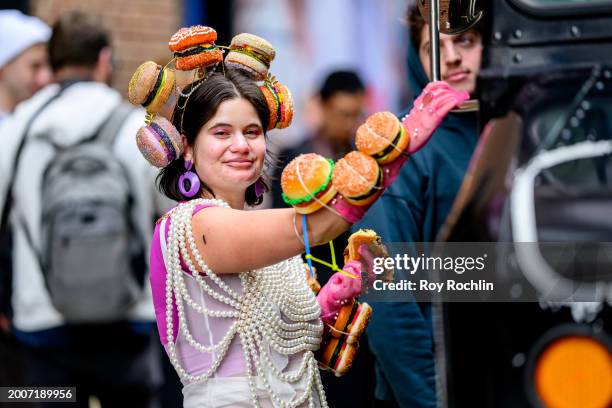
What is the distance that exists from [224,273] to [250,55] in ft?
1.78

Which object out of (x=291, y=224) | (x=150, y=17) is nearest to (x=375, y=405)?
(x=291, y=224)

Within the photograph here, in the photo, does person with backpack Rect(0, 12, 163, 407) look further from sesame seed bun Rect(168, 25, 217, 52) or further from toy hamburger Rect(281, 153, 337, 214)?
toy hamburger Rect(281, 153, 337, 214)

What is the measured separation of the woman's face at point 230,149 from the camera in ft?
8.73

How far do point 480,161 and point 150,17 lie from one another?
228 inches

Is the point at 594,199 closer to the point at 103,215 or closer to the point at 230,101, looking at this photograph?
the point at 230,101

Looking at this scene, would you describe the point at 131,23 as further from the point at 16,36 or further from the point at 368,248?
the point at 368,248

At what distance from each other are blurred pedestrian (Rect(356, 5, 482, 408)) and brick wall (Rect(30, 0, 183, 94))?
4.39m

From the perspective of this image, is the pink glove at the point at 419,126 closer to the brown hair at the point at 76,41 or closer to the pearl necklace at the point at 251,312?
the pearl necklace at the point at 251,312

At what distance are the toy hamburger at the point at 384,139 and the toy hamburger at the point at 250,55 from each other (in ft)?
1.79

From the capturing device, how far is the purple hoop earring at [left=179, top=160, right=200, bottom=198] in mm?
2699

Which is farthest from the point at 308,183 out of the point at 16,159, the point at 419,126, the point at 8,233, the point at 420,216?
the point at 8,233

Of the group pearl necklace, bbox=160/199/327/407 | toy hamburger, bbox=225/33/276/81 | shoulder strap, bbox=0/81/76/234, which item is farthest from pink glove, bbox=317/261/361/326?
shoulder strap, bbox=0/81/76/234

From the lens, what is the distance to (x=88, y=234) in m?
4.34

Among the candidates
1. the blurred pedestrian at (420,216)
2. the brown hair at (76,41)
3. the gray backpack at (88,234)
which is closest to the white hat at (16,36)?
the brown hair at (76,41)
